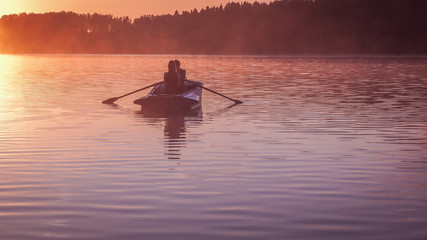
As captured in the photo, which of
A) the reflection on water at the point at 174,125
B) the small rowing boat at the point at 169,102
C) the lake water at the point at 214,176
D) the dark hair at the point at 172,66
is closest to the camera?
the lake water at the point at 214,176

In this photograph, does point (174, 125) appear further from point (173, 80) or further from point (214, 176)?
point (214, 176)

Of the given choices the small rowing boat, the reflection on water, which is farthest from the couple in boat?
the reflection on water

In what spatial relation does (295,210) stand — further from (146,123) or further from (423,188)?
(146,123)

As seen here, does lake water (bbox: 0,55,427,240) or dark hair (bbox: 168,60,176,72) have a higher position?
dark hair (bbox: 168,60,176,72)

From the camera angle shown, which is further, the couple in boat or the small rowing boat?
the couple in boat

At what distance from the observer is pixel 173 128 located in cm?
1933

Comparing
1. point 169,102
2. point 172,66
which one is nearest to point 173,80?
point 172,66

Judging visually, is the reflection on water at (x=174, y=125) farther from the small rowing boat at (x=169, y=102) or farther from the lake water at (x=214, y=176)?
the small rowing boat at (x=169, y=102)

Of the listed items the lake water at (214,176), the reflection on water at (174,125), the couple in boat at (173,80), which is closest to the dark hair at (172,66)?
the couple in boat at (173,80)

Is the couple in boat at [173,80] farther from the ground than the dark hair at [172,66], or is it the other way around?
the dark hair at [172,66]

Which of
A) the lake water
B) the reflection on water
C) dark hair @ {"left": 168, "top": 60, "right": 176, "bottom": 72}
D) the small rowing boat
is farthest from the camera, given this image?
dark hair @ {"left": 168, "top": 60, "right": 176, "bottom": 72}

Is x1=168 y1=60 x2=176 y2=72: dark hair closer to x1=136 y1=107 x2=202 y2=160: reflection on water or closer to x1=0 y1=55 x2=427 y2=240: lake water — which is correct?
x1=136 y1=107 x2=202 y2=160: reflection on water

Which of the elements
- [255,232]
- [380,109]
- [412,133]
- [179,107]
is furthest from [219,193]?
[380,109]

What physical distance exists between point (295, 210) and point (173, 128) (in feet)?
35.0
